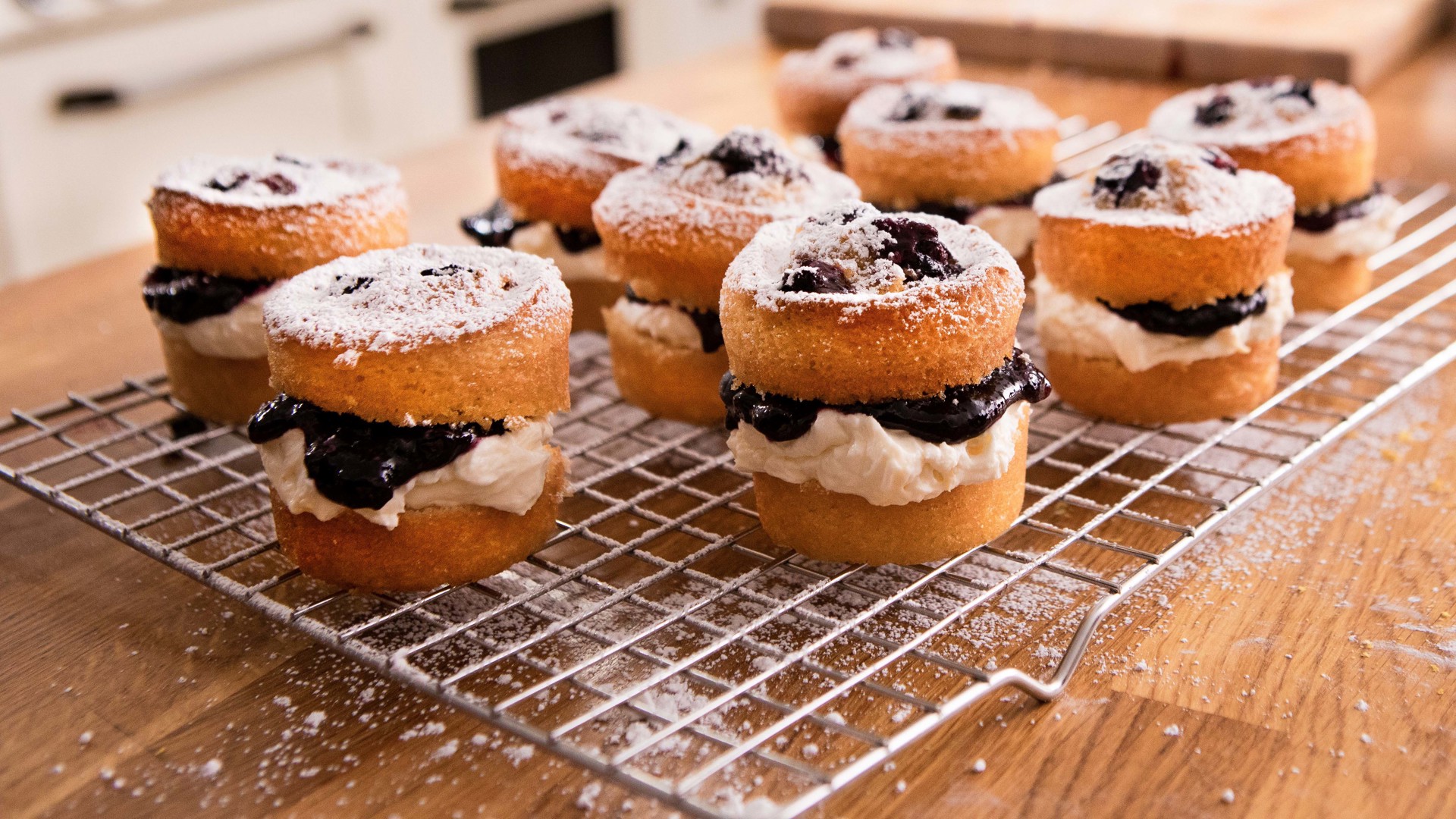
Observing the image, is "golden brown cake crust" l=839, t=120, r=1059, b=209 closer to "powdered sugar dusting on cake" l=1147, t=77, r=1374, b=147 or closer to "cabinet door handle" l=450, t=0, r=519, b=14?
"powdered sugar dusting on cake" l=1147, t=77, r=1374, b=147

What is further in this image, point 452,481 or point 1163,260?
point 1163,260

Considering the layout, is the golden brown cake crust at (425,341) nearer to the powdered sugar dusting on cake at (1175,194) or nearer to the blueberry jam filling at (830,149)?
the powdered sugar dusting on cake at (1175,194)

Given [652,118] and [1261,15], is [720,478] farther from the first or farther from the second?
[1261,15]

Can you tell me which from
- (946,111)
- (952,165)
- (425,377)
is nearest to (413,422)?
(425,377)

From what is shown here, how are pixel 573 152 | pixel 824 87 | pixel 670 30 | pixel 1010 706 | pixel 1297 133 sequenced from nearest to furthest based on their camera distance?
pixel 1010 706, pixel 1297 133, pixel 573 152, pixel 824 87, pixel 670 30

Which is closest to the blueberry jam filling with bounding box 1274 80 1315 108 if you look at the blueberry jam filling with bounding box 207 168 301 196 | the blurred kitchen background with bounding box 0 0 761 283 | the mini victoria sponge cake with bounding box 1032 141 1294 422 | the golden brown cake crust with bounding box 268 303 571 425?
the mini victoria sponge cake with bounding box 1032 141 1294 422

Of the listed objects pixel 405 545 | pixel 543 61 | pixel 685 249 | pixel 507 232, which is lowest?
pixel 543 61

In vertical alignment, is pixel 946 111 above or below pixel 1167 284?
above

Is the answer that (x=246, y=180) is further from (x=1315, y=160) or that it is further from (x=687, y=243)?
(x=1315, y=160)
